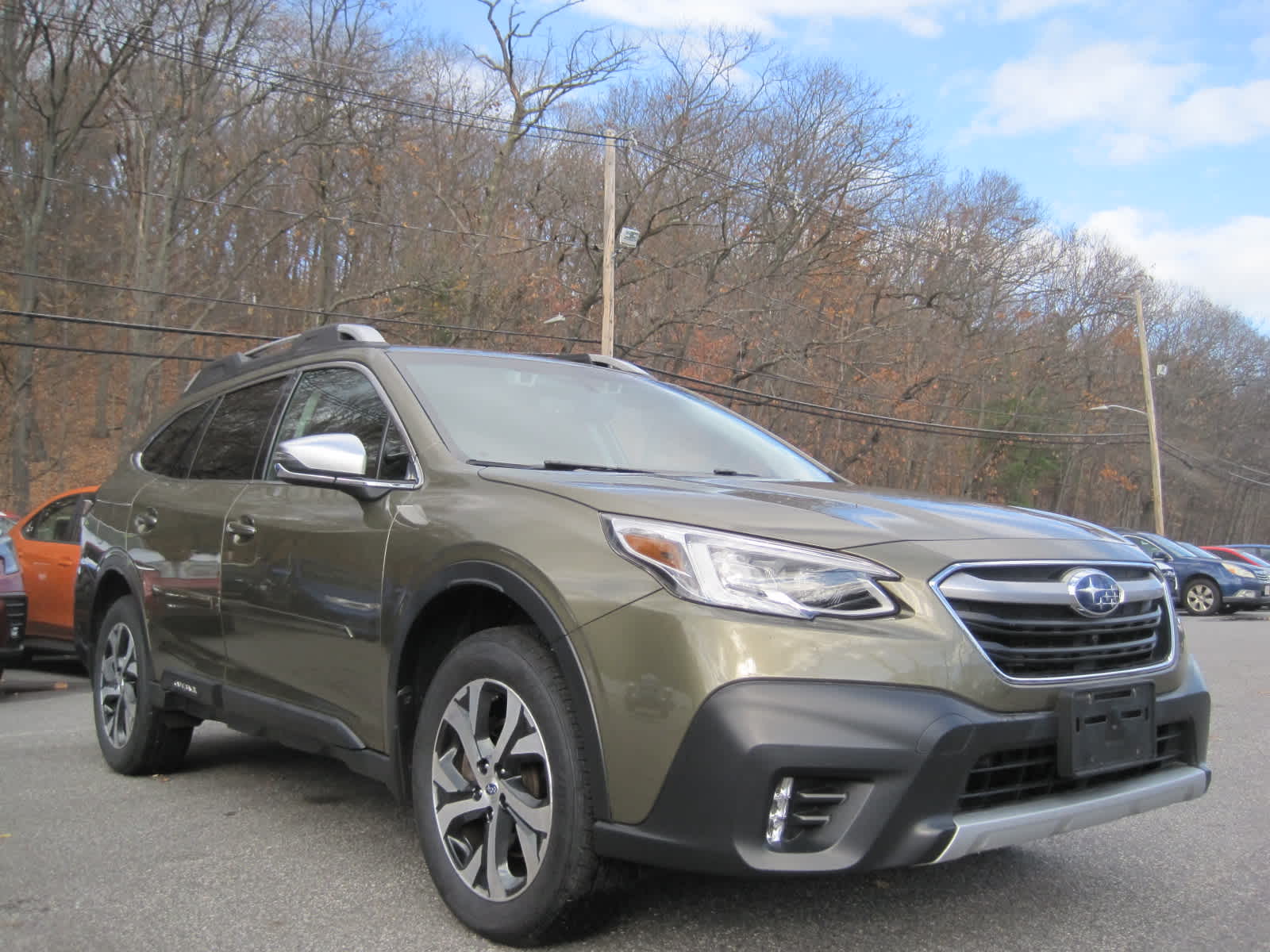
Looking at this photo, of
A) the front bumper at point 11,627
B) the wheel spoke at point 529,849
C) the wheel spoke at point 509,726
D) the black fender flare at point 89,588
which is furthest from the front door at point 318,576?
the front bumper at point 11,627

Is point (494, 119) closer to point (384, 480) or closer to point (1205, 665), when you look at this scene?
point (1205, 665)

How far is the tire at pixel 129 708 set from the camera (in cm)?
468

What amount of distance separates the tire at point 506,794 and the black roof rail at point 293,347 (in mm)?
1477

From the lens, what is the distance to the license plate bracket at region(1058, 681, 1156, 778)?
2.61 m

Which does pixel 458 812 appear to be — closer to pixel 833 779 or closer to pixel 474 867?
pixel 474 867

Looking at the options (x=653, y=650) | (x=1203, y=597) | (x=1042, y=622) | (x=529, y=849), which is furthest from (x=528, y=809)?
(x=1203, y=597)

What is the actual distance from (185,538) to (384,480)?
1.38 m

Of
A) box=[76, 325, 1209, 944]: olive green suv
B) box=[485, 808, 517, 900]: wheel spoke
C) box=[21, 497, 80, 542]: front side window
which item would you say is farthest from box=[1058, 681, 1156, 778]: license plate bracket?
box=[21, 497, 80, 542]: front side window

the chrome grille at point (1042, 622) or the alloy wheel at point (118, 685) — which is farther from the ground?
the chrome grille at point (1042, 622)

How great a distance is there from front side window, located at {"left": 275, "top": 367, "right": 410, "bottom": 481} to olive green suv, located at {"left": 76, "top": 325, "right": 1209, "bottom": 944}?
2 centimetres

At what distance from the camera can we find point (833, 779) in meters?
2.47

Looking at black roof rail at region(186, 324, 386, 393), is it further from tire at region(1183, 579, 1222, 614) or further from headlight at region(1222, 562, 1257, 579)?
headlight at region(1222, 562, 1257, 579)

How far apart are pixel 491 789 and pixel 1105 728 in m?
1.54

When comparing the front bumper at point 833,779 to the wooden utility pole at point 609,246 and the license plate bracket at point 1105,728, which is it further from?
the wooden utility pole at point 609,246
